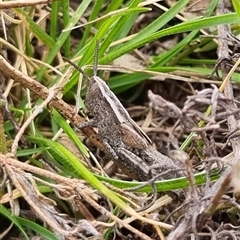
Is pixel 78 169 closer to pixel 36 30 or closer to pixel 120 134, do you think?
pixel 120 134

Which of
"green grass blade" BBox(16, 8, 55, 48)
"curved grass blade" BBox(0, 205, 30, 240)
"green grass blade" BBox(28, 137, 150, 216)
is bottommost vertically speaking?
"curved grass blade" BBox(0, 205, 30, 240)

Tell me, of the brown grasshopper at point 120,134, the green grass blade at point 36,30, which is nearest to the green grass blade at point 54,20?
the green grass blade at point 36,30

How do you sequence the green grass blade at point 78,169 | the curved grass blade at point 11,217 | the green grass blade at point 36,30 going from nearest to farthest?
the green grass blade at point 78,169, the curved grass blade at point 11,217, the green grass blade at point 36,30

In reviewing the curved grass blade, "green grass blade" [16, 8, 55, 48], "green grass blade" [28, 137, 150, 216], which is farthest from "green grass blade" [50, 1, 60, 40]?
the curved grass blade

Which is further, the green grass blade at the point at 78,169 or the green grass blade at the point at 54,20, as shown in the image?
the green grass blade at the point at 54,20

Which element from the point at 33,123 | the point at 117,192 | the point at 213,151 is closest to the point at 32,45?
the point at 33,123

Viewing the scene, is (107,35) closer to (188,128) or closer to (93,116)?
(93,116)

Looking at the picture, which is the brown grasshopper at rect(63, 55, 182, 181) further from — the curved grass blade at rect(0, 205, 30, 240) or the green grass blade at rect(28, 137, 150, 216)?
the curved grass blade at rect(0, 205, 30, 240)

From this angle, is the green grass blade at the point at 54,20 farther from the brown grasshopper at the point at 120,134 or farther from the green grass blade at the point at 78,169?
the green grass blade at the point at 78,169

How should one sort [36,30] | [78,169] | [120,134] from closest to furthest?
[78,169]
[120,134]
[36,30]

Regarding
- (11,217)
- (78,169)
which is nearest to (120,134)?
(78,169)
